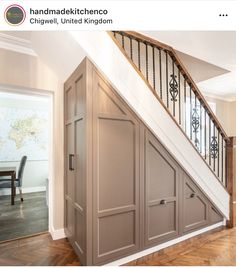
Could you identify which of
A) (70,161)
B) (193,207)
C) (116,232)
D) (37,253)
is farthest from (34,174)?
(193,207)

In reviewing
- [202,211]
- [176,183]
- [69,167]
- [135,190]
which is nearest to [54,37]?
[69,167]

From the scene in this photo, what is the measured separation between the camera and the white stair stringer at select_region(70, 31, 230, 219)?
6.10 ft

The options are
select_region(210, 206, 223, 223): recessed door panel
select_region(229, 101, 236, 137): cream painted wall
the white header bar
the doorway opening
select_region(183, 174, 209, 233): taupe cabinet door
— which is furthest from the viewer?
select_region(229, 101, 236, 137): cream painted wall

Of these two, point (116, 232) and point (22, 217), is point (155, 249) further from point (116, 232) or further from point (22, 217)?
point (22, 217)

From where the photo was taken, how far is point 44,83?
2.63 meters

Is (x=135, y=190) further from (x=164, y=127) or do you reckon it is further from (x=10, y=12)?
(x=10, y=12)

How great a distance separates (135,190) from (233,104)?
4984 mm

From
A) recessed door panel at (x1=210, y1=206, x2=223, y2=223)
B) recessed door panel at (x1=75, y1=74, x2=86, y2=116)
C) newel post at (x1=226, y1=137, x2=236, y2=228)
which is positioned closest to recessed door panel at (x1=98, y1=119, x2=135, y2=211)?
recessed door panel at (x1=75, y1=74, x2=86, y2=116)

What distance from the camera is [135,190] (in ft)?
7.11

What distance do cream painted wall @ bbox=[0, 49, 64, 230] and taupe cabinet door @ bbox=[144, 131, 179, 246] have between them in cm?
122

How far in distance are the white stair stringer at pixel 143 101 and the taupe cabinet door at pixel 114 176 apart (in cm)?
12

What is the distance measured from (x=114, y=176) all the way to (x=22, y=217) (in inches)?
94.5

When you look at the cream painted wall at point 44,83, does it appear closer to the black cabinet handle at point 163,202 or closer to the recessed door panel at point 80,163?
the recessed door panel at point 80,163

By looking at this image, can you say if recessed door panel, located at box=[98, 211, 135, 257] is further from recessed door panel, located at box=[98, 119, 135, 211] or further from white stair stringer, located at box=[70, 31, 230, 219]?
white stair stringer, located at box=[70, 31, 230, 219]
